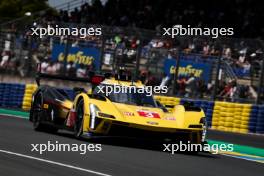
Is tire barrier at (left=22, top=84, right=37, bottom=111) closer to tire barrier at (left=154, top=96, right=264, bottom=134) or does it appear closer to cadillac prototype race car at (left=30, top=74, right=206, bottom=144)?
tire barrier at (left=154, top=96, right=264, bottom=134)

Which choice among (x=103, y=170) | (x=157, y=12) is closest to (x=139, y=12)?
(x=157, y=12)

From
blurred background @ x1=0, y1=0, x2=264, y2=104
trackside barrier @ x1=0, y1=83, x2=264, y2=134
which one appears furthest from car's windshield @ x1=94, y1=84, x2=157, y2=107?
blurred background @ x1=0, y1=0, x2=264, y2=104

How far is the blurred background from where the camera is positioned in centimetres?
2067

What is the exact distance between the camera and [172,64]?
72.4 ft

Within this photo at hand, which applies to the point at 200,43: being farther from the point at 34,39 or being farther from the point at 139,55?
the point at 34,39

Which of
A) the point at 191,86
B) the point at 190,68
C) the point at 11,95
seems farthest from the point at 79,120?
the point at 11,95

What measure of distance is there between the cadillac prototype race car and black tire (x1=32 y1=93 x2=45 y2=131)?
78cm

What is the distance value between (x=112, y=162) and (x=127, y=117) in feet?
7.67

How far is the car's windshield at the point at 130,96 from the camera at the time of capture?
1258 cm

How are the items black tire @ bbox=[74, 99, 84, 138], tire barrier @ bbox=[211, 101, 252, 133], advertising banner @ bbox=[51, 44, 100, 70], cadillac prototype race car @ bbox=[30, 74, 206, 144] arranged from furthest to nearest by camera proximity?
advertising banner @ bbox=[51, 44, 100, 70] < tire barrier @ bbox=[211, 101, 252, 133] < black tire @ bbox=[74, 99, 84, 138] < cadillac prototype race car @ bbox=[30, 74, 206, 144]

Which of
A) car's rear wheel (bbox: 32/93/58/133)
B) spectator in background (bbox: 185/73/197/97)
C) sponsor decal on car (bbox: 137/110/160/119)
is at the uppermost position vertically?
spectator in background (bbox: 185/73/197/97)

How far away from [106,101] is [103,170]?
146 inches

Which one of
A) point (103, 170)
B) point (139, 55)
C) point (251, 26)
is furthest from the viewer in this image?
point (251, 26)

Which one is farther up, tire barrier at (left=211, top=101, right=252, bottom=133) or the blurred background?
the blurred background
